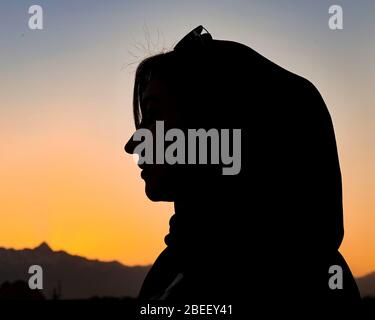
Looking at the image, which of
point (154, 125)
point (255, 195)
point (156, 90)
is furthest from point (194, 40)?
point (255, 195)

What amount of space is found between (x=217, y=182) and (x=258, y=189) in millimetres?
143

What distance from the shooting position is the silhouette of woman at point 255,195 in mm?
1876

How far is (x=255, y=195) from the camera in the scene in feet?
6.23

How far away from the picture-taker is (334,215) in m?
1.91

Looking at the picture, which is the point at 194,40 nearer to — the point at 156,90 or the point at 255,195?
the point at 156,90

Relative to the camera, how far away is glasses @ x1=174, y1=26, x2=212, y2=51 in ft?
6.96

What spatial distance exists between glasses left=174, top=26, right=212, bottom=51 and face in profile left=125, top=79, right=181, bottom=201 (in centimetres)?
18

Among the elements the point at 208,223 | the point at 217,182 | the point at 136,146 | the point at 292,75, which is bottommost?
the point at 208,223

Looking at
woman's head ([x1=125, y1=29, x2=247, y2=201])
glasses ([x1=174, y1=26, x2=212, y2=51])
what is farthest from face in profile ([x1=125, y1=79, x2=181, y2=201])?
glasses ([x1=174, y1=26, x2=212, y2=51])

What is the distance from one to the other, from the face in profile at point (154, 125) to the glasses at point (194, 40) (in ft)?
0.59

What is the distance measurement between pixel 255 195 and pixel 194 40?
24.7 inches

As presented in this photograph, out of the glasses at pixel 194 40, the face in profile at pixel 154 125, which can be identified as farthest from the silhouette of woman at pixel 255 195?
the glasses at pixel 194 40
